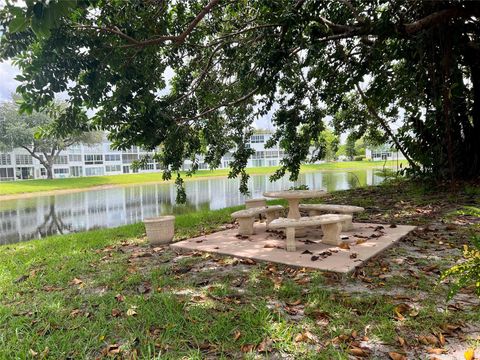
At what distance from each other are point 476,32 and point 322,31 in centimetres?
526

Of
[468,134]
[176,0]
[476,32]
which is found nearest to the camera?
[176,0]

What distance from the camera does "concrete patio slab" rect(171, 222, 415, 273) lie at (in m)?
4.23

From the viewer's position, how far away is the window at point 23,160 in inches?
1796

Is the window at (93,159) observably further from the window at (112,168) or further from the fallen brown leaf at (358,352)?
the fallen brown leaf at (358,352)

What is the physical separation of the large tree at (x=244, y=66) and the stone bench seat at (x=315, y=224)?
3118 mm

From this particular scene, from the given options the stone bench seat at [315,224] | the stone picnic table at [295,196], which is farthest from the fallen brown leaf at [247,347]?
the stone picnic table at [295,196]

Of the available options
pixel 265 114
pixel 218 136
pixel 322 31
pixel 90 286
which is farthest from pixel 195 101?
pixel 90 286

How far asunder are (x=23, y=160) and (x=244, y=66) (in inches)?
1958

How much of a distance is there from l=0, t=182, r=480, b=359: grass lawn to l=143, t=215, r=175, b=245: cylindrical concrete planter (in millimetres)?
672

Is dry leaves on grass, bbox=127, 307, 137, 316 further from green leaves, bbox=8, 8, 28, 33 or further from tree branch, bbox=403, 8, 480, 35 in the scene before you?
tree branch, bbox=403, 8, 480, 35

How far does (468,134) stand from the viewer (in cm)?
966

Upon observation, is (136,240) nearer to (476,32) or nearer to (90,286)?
(90,286)

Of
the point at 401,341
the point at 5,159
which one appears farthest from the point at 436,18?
the point at 5,159

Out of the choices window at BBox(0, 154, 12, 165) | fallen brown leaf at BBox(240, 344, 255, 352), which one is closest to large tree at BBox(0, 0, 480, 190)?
fallen brown leaf at BBox(240, 344, 255, 352)
